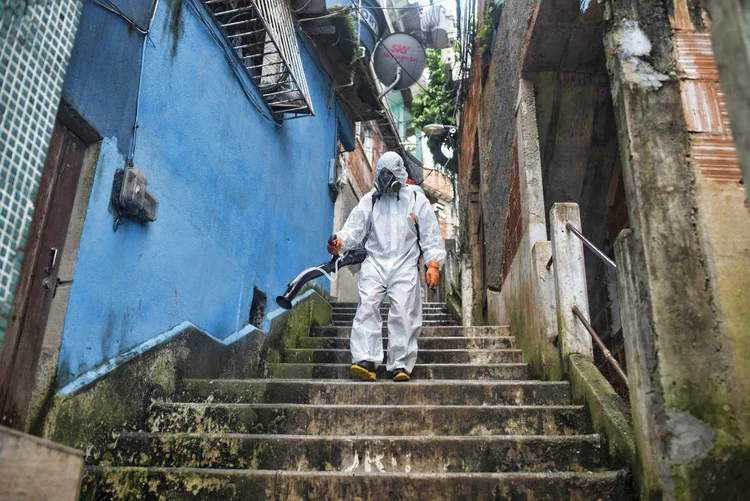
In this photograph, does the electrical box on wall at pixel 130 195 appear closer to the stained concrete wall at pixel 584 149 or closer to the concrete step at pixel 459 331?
the concrete step at pixel 459 331

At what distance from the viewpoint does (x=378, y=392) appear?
3732 mm

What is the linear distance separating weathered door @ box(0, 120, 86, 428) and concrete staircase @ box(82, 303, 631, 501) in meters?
0.49

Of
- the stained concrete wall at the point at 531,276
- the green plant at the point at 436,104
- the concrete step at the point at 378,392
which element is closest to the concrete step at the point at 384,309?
the stained concrete wall at the point at 531,276

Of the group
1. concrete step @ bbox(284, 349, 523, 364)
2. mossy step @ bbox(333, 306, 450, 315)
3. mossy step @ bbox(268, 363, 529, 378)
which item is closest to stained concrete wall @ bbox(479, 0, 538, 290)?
mossy step @ bbox(333, 306, 450, 315)

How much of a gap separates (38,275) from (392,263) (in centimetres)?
242

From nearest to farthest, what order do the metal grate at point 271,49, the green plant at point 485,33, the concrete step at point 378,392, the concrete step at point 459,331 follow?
the concrete step at point 378,392 < the metal grate at point 271,49 < the concrete step at point 459,331 < the green plant at point 485,33

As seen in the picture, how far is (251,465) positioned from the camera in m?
2.88

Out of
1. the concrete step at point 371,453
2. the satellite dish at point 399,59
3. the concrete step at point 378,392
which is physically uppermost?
the satellite dish at point 399,59

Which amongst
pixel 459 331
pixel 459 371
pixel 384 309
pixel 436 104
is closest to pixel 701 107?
pixel 459 371

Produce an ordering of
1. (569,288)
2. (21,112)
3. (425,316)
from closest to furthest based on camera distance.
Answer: (21,112), (569,288), (425,316)

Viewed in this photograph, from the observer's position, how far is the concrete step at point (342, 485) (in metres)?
2.46

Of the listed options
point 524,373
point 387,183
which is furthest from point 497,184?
point 524,373

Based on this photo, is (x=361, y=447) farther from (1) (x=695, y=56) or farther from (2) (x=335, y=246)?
(1) (x=695, y=56)

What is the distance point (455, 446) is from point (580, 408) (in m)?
0.82
